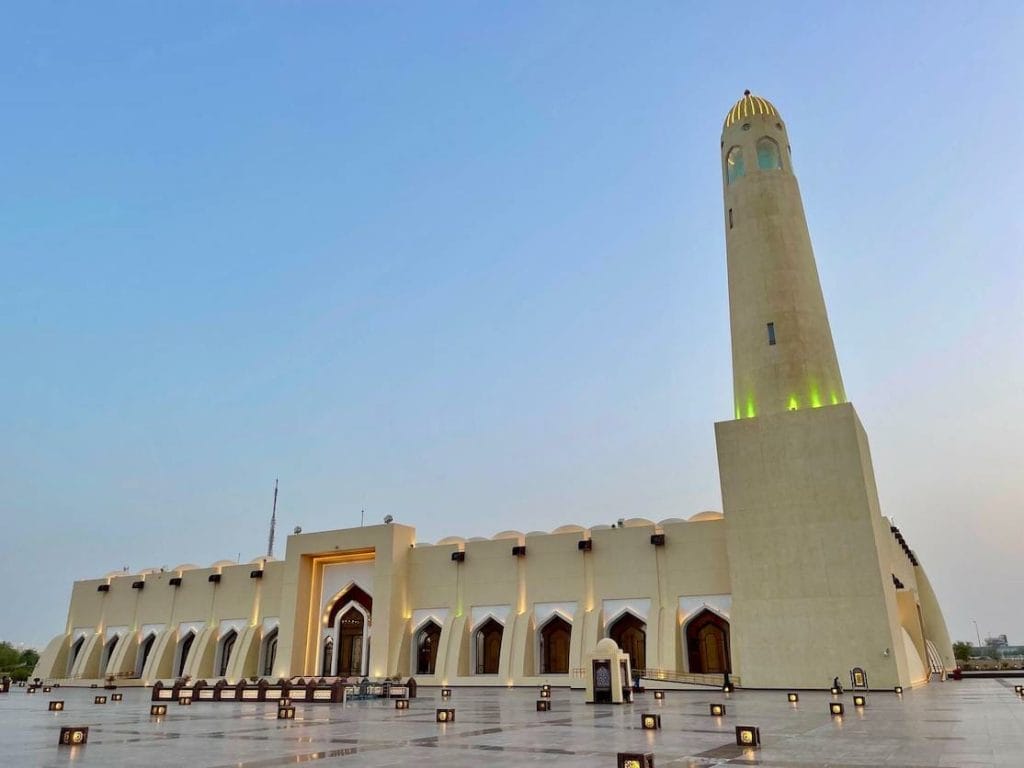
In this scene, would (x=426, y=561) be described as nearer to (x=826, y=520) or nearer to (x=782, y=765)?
(x=826, y=520)

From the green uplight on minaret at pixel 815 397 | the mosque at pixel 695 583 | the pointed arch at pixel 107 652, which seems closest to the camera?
the mosque at pixel 695 583

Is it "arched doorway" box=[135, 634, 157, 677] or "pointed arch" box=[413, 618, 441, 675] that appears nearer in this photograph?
"pointed arch" box=[413, 618, 441, 675]

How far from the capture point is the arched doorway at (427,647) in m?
30.5

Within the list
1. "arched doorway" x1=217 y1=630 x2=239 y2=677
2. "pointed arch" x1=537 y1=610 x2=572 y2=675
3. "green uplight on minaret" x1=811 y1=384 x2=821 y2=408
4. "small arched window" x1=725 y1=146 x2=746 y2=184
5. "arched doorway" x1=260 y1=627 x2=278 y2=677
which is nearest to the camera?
"green uplight on minaret" x1=811 y1=384 x2=821 y2=408

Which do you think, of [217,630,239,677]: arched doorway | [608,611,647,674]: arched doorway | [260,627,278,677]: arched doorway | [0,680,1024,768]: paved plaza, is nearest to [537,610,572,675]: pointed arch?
[608,611,647,674]: arched doorway

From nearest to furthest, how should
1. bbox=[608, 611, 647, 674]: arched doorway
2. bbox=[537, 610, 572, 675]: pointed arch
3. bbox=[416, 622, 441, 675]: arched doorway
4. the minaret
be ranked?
the minaret → bbox=[608, 611, 647, 674]: arched doorway → bbox=[537, 610, 572, 675]: pointed arch → bbox=[416, 622, 441, 675]: arched doorway

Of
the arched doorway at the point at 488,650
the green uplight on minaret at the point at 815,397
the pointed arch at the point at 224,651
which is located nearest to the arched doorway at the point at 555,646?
the arched doorway at the point at 488,650

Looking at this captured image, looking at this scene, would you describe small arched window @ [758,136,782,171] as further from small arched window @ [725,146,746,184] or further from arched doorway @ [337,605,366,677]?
arched doorway @ [337,605,366,677]

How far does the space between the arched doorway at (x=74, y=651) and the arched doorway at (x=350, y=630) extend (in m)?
16.7

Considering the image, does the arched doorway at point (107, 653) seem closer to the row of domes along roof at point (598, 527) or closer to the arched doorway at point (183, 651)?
the arched doorway at point (183, 651)

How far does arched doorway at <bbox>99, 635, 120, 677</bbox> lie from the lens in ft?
124

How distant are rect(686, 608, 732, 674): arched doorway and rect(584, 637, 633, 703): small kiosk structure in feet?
35.8

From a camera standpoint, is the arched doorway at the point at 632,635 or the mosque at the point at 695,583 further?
the arched doorway at the point at 632,635

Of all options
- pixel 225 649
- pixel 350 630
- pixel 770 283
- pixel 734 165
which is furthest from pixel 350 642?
pixel 734 165
